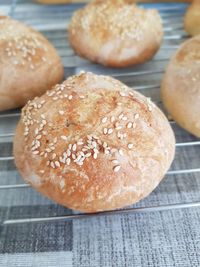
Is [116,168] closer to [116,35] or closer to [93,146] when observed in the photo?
[93,146]

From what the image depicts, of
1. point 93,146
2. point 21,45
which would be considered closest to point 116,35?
point 21,45

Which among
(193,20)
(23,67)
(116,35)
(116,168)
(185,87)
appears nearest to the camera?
(116,168)

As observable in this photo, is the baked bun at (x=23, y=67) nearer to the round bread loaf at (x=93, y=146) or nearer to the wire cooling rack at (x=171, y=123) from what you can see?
the wire cooling rack at (x=171, y=123)

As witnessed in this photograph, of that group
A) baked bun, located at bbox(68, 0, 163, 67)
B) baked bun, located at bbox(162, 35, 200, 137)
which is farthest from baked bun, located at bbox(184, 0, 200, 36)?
baked bun, located at bbox(162, 35, 200, 137)

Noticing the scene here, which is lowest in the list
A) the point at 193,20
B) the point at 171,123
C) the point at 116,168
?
the point at 171,123

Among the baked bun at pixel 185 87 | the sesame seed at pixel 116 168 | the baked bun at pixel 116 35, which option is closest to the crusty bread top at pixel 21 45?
the baked bun at pixel 116 35

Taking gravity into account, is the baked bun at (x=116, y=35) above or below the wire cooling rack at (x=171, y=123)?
above

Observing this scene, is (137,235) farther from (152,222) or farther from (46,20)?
(46,20)
